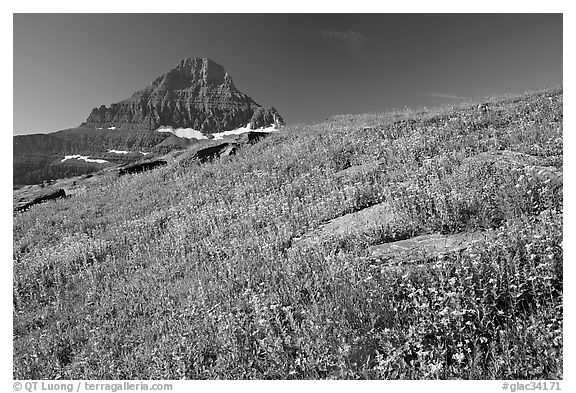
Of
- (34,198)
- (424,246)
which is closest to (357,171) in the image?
(424,246)

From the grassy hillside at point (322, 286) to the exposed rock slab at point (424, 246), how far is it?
0.14m

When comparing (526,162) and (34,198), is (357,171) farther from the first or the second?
(34,198)

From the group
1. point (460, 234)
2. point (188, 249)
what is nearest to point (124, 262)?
point (188, 249)

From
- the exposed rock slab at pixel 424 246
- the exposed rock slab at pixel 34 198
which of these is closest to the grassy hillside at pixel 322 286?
the exposed rock slab at pixel 424 246

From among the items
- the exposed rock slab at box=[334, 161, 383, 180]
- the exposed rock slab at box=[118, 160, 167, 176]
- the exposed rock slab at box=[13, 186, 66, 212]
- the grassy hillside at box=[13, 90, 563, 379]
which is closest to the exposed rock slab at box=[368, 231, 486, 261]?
the grassy hillside at box=[13, 90, 563, 379]

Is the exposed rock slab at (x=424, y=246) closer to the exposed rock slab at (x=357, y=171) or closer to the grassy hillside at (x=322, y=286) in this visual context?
the grassy hillside at (x=322, y=286)

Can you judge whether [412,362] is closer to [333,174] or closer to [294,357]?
[294,357]

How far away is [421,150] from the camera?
10.7 metres

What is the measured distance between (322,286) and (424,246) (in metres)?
1.48

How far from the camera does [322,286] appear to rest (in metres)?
5.13

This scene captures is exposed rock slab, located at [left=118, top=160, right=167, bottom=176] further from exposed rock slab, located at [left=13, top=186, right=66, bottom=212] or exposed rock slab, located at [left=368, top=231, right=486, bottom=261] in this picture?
exposed rock slab, located at [left=368, top=231, right=486, bottom=261]

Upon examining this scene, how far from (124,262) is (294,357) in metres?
5.51
